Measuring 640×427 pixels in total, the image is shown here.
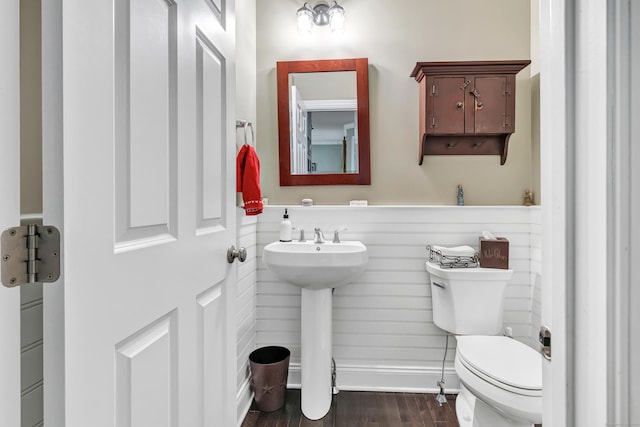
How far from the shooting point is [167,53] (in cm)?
85

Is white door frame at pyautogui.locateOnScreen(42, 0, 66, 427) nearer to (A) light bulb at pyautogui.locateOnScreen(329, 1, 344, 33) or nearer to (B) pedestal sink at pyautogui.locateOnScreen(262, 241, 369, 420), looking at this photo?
(B) pedestal sink at pyautogui.locateOnScreen(262, 241, 369, 420)

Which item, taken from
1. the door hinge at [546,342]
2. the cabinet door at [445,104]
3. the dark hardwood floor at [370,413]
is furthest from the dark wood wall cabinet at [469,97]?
the door hinge at [546,342]

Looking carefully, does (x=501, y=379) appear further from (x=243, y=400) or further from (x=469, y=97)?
(x=469, y=97)

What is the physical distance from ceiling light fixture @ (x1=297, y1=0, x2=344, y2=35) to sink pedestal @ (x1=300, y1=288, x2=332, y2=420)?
160 centimetres

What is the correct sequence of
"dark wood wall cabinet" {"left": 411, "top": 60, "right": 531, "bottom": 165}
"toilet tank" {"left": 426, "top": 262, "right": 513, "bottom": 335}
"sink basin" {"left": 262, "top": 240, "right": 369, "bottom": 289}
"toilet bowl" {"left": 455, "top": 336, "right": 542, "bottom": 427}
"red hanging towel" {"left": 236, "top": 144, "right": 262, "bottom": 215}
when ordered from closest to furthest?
"toilet bowl" {"left": 455, "top": 336, "right": 542, "bottom": 427}, "sink basin" {"left": 262, "top": 240, "right": 369, "bottom": 289}, "red hanging towel" {"left": 236, "top": 144, "right": 262, "bottom": 215}, "toilet tank" {"left": 426, "top": 262, "right": 513, "bottom": 335}, "dark wood wall cabinet" {"left": 411, "top": 60, "right": 531, "bottom": 165}

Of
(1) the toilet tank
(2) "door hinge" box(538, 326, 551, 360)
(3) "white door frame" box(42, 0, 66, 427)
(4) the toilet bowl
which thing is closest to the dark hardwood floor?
(4) the toilet bowl

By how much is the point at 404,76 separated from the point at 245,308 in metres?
1.71

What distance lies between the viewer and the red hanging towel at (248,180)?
1867 mm

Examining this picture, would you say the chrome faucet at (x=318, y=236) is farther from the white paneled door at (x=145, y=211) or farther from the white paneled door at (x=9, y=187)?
the white paneled door at (x=9, y=187)

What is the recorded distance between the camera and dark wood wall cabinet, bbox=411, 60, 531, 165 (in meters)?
2.15

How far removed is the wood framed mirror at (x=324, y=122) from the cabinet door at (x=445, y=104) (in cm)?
39

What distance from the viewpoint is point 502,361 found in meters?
1.56

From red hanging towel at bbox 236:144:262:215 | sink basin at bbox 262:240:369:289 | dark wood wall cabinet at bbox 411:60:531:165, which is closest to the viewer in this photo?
sink basin at bbox 262:240:369:289

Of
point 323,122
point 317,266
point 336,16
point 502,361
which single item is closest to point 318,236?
point 317,266
